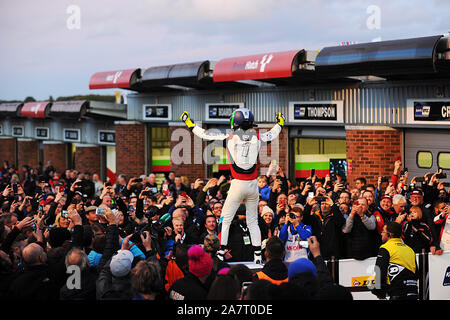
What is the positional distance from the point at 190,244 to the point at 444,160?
8.48 meters

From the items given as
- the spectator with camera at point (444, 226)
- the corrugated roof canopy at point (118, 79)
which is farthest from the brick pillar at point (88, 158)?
the spectator with camera at point (444, 226)

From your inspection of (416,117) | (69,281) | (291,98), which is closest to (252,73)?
(291,98)

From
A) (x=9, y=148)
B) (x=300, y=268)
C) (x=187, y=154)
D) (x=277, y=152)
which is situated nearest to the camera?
(x=300, y=268)

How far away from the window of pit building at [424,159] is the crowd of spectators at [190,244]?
2.28 m

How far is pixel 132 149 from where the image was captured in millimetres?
23875

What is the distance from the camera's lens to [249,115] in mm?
8078

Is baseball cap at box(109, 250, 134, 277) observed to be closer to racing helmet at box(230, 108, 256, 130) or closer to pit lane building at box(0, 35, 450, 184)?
racing helmet at box(230, 108, 256, 130)

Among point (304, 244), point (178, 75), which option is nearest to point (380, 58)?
point (304, 244)

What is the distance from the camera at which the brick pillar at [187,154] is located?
2148cm

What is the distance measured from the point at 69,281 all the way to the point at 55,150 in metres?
28.2

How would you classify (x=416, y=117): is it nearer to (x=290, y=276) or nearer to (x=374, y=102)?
(x=374, y=102)

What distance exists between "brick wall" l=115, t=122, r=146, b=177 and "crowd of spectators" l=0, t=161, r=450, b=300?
11.4m

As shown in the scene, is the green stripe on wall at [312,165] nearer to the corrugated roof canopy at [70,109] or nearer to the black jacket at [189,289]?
the corrugated roof canopy at [70,109]

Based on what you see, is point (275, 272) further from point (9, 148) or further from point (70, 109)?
point (9, 148)
